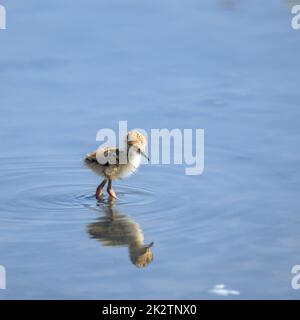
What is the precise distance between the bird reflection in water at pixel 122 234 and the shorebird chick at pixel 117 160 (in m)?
0.53

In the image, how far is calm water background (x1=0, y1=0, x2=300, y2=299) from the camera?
6941 mm

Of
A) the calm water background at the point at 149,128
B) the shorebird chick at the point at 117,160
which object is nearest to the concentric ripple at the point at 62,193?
the calm water background at the point at 149,128

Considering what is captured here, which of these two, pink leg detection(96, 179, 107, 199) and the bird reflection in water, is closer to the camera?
the bird reflection in water

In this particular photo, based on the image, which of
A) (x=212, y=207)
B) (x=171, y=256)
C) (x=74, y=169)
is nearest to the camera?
(x=171, y=256)

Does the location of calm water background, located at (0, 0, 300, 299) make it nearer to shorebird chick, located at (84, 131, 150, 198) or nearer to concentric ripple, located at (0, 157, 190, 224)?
concentric ripple, located at (0, 157, 190, 224)

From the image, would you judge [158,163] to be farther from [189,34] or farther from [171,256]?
[189,34]

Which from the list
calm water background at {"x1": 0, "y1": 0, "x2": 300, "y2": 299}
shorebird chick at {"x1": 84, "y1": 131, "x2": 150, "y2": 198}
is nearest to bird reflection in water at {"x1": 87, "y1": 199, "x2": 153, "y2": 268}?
calm water background at {"x1": 0, "y1": 0, "x2": 300, "y2": 299}

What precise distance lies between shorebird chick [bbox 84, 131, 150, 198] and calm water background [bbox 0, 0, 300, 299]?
16cm

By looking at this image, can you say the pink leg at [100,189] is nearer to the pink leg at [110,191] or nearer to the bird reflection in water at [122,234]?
the pink leg at [110,191]

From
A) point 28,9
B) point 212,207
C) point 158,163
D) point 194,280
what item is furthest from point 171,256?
point 28,9

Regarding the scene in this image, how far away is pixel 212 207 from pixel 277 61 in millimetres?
3169

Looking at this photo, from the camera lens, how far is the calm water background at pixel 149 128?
6941 mm

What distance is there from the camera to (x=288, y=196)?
807cm

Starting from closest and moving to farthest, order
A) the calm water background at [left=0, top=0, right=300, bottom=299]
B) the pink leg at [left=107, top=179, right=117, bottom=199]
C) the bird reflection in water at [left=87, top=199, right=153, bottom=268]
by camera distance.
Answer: the calm water background at [left=0, top=0, right=300, bottom=299] < the bird reflection in water at [left=87, top=199, right=153, bottom=268] < the pink leg at [left=107, top=179, right=117, bottom=199]
